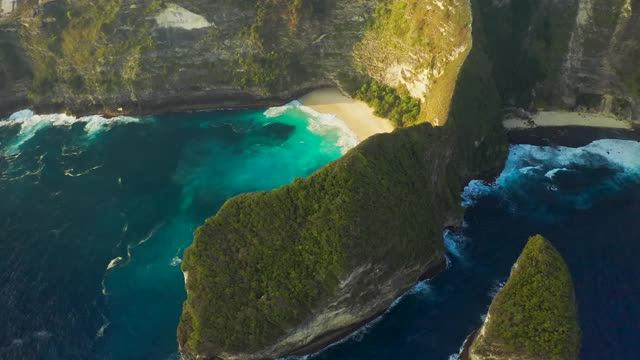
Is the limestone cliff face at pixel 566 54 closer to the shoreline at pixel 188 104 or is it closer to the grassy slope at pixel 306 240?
the shoreline at pixel 188 104

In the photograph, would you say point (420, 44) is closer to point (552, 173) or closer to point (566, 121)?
point (566, 121)

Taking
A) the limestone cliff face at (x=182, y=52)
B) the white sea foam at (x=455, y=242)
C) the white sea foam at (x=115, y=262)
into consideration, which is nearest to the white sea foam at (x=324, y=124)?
the limestone cliff face at (x=182, y=52)

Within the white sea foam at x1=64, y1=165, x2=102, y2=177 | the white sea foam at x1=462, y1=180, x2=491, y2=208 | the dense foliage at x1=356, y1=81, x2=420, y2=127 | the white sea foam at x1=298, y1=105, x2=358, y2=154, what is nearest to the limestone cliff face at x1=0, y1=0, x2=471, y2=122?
the dense foliage at x1=356, y1=81, x2=420, y2=127

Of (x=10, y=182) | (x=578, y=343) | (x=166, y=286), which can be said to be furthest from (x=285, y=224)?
(x=10, y=182)

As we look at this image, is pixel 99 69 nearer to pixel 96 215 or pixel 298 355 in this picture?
pixel 96 215

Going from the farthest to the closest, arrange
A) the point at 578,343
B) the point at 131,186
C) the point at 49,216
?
1. the point at 131,186
2. the point at 49,216
3. the point at 578,343

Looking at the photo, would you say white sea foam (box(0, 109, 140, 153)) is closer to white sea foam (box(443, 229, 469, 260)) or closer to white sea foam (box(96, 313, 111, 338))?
white sea foam (box(96, 313, 111, 338))

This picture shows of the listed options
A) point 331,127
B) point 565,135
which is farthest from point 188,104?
point 565,135

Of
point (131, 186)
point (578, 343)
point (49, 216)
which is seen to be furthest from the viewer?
point (131, 186)
